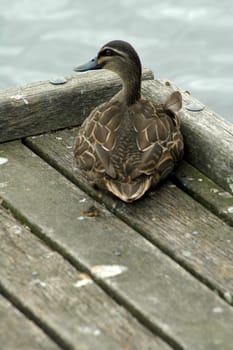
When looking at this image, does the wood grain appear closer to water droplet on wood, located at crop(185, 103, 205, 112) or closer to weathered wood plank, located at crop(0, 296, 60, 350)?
water droplet on wood, located at crop(185, 103, 205, 112)

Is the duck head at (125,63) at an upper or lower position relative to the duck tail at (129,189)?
upper

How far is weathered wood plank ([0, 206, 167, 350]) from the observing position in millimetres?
4203

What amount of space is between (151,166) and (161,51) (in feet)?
16.5

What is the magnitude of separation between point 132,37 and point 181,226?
5570 millimetres

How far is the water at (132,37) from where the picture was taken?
33.1ft

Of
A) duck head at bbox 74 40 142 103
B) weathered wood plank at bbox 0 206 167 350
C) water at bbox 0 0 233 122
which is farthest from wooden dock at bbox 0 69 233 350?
water at bbox 0 0 233 122

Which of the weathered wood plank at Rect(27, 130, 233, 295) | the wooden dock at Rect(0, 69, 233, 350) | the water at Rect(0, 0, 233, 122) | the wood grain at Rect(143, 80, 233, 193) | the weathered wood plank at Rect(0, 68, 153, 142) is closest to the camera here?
the wooden dock at Rect(0, 69, 233, 350)

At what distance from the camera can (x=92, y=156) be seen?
5.46 meters

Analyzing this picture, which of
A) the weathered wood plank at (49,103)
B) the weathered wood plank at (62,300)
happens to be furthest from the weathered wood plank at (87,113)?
the weathered wood plank at (62,300)

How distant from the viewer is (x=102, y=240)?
15.9 ft

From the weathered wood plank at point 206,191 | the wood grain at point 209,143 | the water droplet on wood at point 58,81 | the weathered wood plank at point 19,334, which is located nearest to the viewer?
the weathered wood plank at point 19,334

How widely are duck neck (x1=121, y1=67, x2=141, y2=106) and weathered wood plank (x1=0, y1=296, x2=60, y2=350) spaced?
161 cm

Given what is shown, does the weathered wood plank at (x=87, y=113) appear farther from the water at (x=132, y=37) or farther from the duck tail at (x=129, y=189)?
the water at (x=132, y=37)

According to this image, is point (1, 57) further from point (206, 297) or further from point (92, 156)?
point (206, 297)
